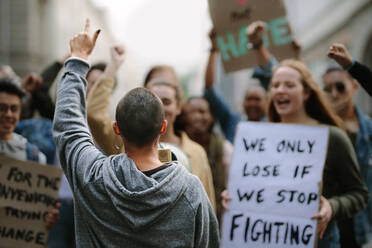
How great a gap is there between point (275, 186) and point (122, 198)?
1199 millimetres

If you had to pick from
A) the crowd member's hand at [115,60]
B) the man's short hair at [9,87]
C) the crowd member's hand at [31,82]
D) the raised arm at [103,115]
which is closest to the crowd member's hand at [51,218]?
the raised arm at [103,115]

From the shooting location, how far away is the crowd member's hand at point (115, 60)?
279 centimetres

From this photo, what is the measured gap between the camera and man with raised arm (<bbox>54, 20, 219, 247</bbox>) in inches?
73.4

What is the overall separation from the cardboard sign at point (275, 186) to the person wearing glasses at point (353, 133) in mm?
1070

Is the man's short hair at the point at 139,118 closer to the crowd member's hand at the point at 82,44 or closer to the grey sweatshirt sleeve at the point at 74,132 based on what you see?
the grey sweatshirt sleeve at the point at 74,132

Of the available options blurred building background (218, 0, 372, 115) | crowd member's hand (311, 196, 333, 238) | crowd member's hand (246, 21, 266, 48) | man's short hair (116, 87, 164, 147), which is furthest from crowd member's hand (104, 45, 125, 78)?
blurred building background (218, 0, 372, 115)

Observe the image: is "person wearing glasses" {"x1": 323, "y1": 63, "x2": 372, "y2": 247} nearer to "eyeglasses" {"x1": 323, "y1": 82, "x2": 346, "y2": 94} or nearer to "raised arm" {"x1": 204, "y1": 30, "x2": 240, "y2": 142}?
"eyeglasses" {"x1": 323, "y1": 82, "x2": 346, "y2": 94}

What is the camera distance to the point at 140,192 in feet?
5.99

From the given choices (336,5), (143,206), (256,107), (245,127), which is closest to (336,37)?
(336,5)

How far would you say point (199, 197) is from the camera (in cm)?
197

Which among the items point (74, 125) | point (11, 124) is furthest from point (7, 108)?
point (74, 125)

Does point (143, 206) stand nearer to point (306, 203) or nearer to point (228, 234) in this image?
point (228, 234)

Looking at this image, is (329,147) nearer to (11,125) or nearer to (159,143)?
(159,143)

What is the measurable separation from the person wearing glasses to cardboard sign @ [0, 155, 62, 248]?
2.21m
